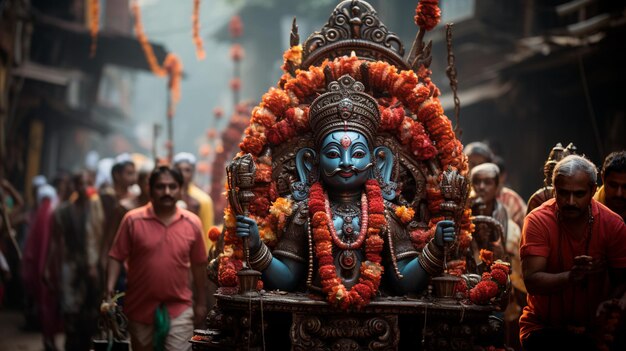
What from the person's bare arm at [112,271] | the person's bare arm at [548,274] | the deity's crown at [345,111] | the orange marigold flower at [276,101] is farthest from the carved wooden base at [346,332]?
the person's bare arm at [112,271]

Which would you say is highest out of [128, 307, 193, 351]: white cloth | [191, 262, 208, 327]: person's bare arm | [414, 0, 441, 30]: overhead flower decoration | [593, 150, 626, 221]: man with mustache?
[414, 0, 441, 30]: overhead flower decoration

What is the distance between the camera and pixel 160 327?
754cm

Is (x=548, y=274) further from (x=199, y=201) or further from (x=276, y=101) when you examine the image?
(x=199, y=201)

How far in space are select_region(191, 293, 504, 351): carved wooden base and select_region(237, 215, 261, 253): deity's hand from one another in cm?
42

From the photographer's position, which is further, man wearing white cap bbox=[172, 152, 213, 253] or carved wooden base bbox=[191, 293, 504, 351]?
man wearing white cap bbox=[172, 152, 213, 253]

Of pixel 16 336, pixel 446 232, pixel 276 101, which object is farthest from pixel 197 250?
pixel 16 336

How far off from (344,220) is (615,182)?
2.09 metres

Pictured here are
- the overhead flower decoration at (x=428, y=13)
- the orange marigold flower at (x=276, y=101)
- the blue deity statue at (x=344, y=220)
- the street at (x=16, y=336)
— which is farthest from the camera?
the street at (x=16, y=336)

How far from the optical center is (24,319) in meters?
15.9

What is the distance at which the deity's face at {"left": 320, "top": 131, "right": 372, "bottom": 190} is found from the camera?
265 inches

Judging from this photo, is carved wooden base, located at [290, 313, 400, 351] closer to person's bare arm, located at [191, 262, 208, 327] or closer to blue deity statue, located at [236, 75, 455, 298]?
blue deity statue, located at [236, 75, 455, 298]

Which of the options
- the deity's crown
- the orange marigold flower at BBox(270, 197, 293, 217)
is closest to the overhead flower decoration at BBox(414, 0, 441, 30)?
the deity's crown

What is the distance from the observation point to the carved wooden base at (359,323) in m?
6.02

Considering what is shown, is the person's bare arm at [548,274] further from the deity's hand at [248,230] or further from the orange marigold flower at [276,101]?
the orange marigold flower at [276,101]
